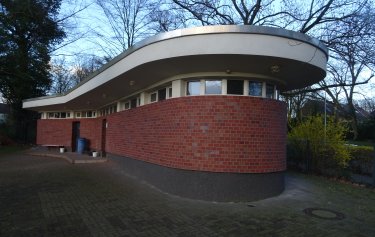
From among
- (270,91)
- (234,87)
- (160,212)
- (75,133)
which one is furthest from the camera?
(75,133)

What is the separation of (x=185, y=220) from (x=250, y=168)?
7.67 feet

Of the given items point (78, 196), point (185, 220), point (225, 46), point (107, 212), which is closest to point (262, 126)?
point (225, 46)

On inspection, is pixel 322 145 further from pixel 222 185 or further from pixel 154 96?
pixel 154 96

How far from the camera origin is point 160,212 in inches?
258

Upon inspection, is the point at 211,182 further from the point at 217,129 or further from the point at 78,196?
the point at 78,196

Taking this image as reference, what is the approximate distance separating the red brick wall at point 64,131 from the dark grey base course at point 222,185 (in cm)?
1079

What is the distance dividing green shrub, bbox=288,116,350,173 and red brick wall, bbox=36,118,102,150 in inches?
415

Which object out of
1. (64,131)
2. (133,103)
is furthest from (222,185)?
(64,131)

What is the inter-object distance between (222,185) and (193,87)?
2.56 meters

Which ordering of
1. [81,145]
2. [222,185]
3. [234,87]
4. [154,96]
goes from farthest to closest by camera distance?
[81,145]
[154,96]
[234,87]
[222,185]

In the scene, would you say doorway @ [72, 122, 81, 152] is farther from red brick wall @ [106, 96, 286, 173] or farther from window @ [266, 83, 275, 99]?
window @ [266, 83, 275, 99]

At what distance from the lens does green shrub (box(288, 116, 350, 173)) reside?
12008mm

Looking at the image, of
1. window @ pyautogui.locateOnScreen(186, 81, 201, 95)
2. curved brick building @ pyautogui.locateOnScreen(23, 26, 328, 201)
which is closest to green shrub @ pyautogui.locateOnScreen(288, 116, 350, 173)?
→ curved brick building @ pyautogui.locateOnScreen(23, 26, 328, 201)

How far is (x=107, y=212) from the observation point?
6477mm
